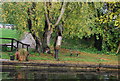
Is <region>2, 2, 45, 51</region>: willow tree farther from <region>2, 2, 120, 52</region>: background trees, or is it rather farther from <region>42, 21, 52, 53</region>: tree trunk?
<region>42, 21, 52, 53</region>: tree trunk

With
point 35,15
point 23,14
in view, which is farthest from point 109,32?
point 23,14

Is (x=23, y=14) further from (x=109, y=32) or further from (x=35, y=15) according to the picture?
(x=109, y=32)

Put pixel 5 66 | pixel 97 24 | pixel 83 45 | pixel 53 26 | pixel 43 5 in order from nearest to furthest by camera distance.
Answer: pixel 5 66 → pixel 43 5 → pixel 53 26 → pixel 97 24 → pixel 83 45

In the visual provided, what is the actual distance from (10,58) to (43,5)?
13.7 ft

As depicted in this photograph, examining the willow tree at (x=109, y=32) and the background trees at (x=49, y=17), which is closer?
the background trees at (x=49, y=17)

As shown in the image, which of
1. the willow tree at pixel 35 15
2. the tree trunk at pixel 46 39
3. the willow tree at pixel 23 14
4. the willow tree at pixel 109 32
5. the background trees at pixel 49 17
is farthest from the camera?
the willow tree at pixel 109 32

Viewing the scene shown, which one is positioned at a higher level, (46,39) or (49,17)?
(49,17)

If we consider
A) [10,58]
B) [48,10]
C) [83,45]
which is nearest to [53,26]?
[48,10]

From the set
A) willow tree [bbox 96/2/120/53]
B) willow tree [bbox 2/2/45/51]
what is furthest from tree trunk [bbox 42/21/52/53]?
willow tree [bbox 96/2/120/53]

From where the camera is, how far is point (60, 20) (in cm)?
1867

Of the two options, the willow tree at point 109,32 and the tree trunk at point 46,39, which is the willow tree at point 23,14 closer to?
the tree trunk at point 46,39

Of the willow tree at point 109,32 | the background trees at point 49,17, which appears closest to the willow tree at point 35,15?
the background trees at point 49,17

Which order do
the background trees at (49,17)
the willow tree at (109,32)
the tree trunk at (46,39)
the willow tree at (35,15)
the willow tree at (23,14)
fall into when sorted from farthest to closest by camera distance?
the willow tree at (109,32)
the tree trunk at (46,39)
the background trees at (49,17)
the willow tree at (35,15)
the willow tree at (23,14)

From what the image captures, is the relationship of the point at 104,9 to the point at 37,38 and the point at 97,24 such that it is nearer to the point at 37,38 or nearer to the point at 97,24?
the point at 97,24
